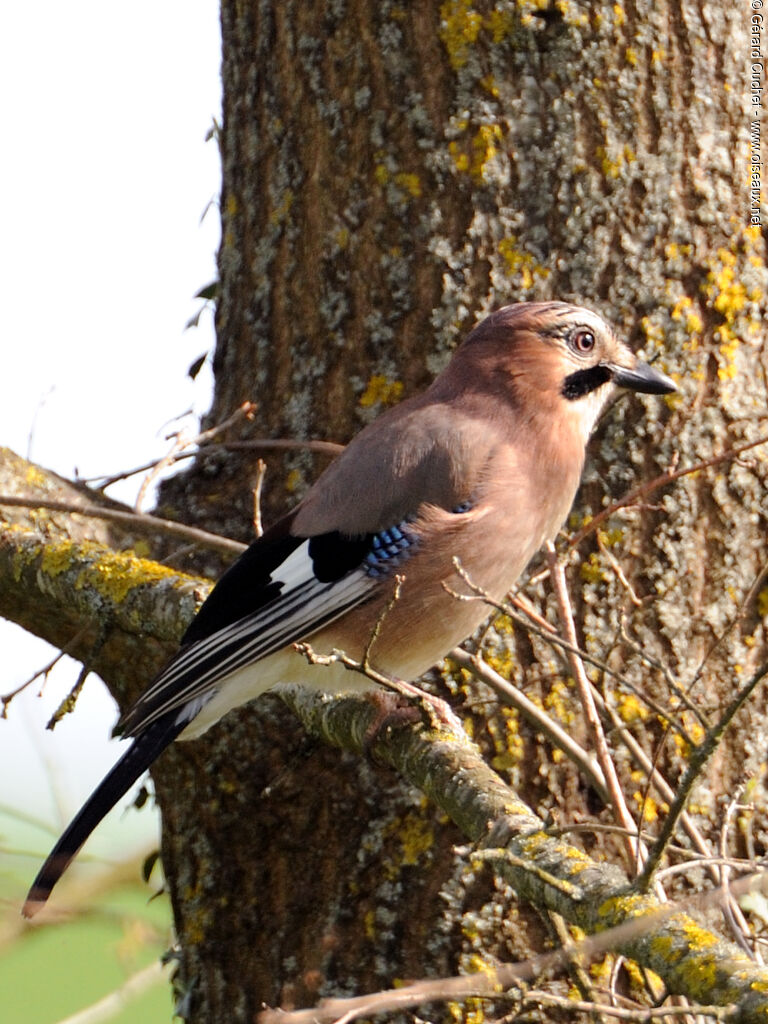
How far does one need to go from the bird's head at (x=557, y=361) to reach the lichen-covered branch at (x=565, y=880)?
0.97 metres

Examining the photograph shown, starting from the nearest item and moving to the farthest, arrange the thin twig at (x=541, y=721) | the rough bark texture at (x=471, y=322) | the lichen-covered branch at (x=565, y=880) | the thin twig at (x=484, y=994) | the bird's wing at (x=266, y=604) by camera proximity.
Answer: the thin twig at (x=484, y=994)
the lichen-covered branch at (x=565, y=880)
the thin twig at (x=541, y=721)
the bird's wing at (x=266, y=604)
the rough bark texture at (x=471, y=322)

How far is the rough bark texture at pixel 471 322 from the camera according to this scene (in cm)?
332

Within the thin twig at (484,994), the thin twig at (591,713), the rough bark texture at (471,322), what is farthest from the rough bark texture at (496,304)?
the thin twig at (484,994)

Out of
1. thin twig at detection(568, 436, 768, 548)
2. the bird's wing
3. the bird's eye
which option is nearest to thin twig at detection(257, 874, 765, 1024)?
the bird's wing

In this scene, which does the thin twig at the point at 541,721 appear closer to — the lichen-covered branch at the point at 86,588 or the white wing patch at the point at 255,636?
the white wing patch at the point at 255,636

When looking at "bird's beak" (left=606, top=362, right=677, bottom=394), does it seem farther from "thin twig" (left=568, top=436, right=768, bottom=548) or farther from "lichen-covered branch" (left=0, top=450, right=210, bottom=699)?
"lichen-covered branch" (left=0, top=450, right=210, bottom=699)

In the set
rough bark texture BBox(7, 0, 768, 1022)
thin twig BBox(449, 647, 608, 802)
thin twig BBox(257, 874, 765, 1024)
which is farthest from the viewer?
rough bark texture BBox(7, 0, 768, 1022)

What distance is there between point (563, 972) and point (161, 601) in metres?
1.36

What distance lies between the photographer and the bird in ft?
10.3

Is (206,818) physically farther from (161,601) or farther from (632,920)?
(632,920)

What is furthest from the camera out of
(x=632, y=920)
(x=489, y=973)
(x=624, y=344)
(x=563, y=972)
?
(x=624, y=344)

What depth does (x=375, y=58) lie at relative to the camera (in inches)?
142

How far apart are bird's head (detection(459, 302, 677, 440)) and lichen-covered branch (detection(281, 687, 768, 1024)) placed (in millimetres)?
971

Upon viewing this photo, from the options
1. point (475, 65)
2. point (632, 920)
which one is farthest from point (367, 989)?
point (475, 65)
